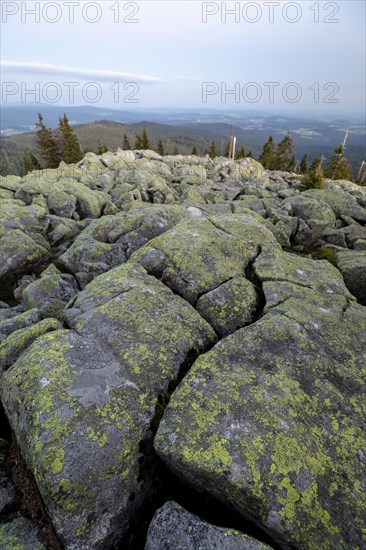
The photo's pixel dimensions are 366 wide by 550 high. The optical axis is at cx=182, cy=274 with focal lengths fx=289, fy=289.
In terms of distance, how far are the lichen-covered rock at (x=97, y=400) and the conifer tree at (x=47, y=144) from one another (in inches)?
4078

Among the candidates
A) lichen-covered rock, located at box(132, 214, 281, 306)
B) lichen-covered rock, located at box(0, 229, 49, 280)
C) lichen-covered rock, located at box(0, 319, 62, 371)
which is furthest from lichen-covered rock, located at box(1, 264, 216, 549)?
lichen-covered rock, located at box(0, 229, 49, 280)

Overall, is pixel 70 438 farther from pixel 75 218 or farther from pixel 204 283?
pixel 75 218

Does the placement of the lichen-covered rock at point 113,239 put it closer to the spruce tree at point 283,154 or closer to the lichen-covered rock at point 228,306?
the lichen-covered rock at point 228,306

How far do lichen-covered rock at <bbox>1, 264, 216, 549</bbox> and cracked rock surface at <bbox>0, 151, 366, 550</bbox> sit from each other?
0.09 feet

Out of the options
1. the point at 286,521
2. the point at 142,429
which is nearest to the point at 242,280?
the point at 142,429

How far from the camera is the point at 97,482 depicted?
584cm

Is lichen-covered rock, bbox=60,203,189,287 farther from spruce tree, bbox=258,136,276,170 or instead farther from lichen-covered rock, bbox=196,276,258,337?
spruce tree, bbox=258,136,276,170

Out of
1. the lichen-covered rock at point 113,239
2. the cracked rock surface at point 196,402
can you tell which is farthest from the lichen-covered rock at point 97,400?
the lichen-covered rock at point 113,239

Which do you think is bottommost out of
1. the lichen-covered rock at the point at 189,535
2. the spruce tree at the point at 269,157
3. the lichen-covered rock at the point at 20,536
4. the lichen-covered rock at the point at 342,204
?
the lichen-covered rock at the point at 20,536

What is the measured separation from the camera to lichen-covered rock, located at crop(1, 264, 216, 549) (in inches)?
226

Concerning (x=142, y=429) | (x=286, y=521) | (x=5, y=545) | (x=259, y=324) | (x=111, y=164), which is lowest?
(x=5, y=545)

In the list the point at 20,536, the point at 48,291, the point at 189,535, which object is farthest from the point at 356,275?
the point at 20,536

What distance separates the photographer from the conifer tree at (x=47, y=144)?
3642 inches

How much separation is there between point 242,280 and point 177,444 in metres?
6.31
